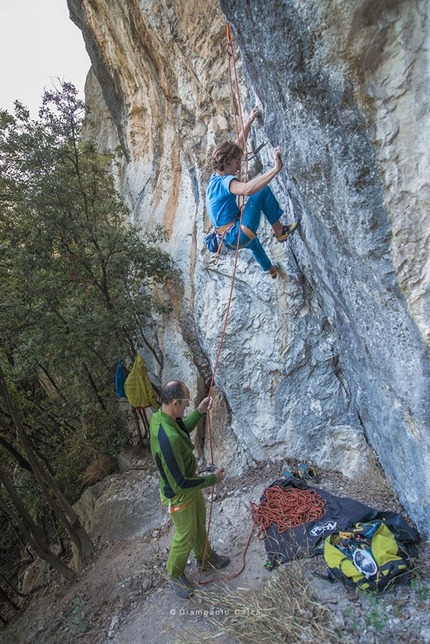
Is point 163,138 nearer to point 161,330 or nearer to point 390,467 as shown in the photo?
point 161,330

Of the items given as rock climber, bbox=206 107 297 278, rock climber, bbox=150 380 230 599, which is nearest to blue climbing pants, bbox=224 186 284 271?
rock climber, bbox=206 107 297 278

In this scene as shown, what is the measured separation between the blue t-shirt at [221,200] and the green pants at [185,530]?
8.06 ft

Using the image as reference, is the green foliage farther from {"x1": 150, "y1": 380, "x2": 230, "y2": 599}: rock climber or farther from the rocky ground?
{"x1": 150, "y1": 380, "x2": 230, "y2": 599}: rock climber

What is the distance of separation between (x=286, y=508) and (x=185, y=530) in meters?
1.21

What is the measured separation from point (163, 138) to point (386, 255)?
612 centimetres

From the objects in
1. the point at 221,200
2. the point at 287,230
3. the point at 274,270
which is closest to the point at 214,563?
the point at 274,270

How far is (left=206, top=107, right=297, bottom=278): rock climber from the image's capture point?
10.3 feet

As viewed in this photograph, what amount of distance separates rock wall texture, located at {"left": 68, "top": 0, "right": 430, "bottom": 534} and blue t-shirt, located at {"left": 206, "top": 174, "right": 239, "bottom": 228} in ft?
1.73

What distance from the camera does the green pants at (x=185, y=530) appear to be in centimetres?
304

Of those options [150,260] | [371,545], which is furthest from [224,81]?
[371,545]

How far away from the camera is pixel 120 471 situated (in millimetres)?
6469

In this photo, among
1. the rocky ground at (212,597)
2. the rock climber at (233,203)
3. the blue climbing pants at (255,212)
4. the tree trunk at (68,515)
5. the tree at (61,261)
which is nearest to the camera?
the rocky ground at (212,597)

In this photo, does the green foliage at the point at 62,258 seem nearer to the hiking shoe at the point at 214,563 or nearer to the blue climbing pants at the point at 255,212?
the blue climbing pants at the point at 255,212

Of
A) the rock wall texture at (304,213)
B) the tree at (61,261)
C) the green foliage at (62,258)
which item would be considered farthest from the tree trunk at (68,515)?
the rock wall texture at (304,213)
